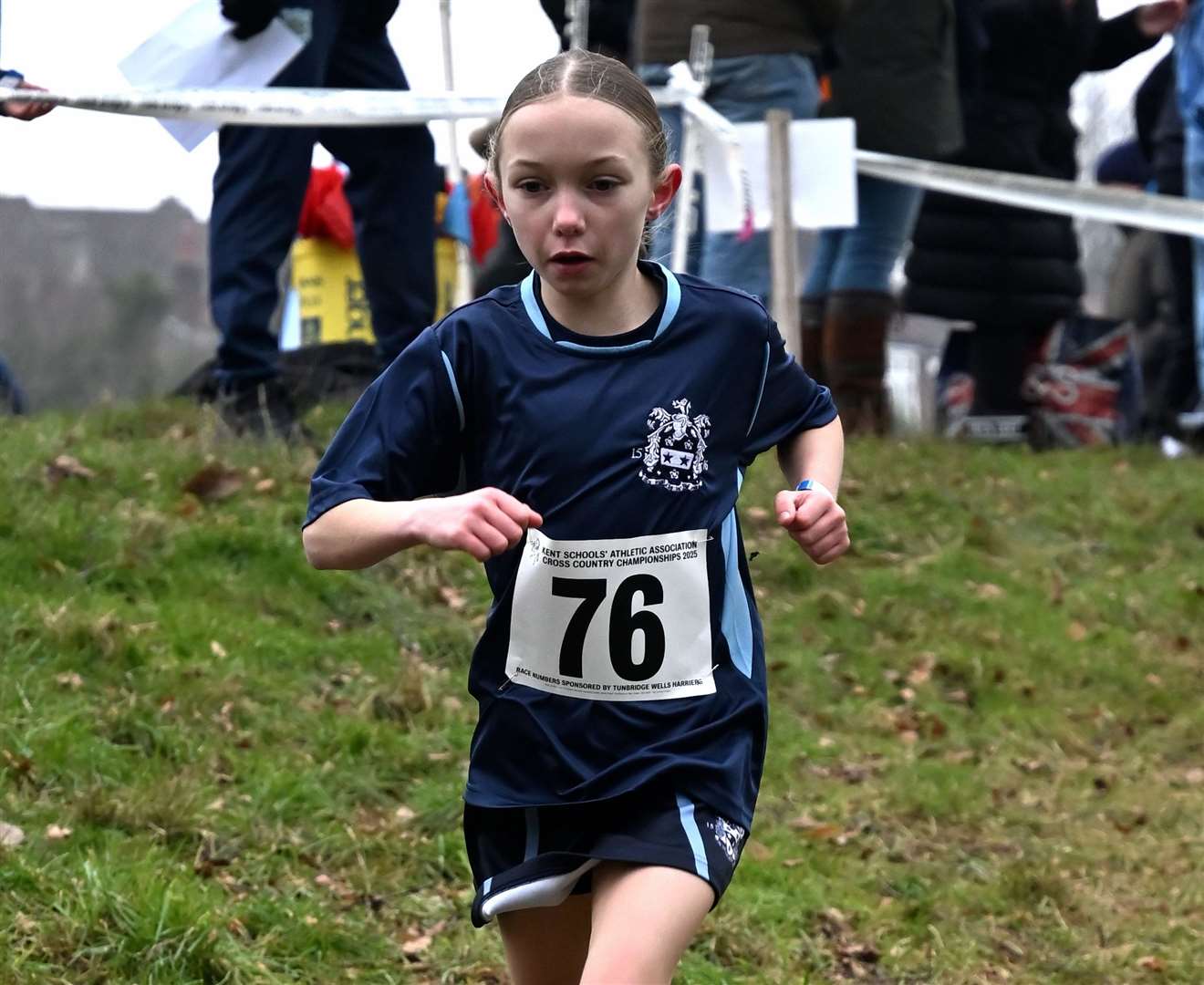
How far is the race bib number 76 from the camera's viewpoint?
258cm

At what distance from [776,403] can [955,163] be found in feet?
19.7

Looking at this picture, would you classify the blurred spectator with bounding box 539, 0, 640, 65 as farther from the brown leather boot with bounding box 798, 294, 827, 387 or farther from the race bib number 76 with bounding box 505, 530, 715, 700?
the race bib number 76 with bounding box 505, 530, 715, 700

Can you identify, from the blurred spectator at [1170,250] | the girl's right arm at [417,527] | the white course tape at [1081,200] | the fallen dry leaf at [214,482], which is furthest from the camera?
the blurred spectator at [1170,250]

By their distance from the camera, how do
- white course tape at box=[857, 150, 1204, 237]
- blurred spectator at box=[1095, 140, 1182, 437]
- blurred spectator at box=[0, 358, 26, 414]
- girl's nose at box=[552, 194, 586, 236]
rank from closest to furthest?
girl's nose at box=[552, 194, 586, 236]
blurred spectator at box=[0, 358, 26, 414]
white course tape at box=[857, 150, 1204, 237]
blurred spectator at box=[1095, 140, 1182, 437]

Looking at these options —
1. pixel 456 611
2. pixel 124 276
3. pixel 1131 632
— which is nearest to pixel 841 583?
pixel 1131 632

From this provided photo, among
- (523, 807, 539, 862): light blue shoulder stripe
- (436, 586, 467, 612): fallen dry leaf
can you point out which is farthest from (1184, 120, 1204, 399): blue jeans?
(523, 807, 539, 862): light blue shoulder stripe

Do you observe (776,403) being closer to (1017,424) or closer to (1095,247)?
(1017,424)

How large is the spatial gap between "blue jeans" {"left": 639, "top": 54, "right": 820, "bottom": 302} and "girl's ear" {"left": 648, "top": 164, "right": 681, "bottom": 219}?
417cm

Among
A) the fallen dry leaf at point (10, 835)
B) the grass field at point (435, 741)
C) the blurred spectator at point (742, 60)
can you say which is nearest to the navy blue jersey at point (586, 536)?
the grass field at point (435, 741)

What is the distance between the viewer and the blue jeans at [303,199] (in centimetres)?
603

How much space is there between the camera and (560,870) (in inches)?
102

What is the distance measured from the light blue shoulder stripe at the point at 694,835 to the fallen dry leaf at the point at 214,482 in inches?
139

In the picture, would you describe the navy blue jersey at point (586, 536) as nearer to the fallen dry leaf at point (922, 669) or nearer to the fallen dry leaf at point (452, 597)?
the fallen dry leaf at point (452, 597)

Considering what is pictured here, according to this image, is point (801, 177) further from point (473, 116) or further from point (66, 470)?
point (66, 470)
